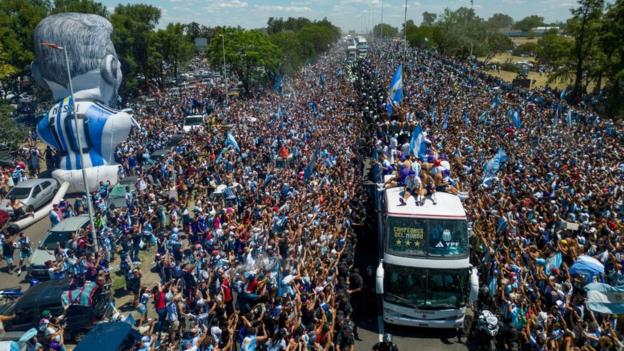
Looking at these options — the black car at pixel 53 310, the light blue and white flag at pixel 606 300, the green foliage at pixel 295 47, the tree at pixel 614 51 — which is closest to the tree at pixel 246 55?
the green foliage at pixel 295 47

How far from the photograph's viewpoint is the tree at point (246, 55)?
46.9 meters

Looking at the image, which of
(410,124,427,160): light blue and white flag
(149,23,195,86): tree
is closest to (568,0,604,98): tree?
(410,124,427,160): light blue and white flag

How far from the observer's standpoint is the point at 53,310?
33.8 feet

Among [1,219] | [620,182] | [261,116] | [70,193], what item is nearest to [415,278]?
[620,182]

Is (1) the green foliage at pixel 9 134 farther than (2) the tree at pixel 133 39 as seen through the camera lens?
No

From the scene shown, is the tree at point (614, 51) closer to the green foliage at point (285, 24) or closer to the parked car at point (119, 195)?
the parked car at point (119, 195)

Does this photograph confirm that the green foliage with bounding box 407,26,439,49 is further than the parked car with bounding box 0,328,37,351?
Yes

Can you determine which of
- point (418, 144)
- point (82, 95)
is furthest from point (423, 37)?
point (418, 144)

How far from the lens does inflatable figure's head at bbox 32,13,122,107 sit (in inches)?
869

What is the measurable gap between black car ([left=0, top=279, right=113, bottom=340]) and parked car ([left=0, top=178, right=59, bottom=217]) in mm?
8518

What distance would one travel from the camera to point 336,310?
9594 mm

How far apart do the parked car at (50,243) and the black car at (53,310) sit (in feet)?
7.60

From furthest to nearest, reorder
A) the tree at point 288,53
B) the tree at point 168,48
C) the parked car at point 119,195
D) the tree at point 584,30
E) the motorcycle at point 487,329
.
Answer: the tree at point 288,53, the tree at point 168,48, the tree at point 584,30, the parked car at point 119,195, the motorcycle at point 487,329

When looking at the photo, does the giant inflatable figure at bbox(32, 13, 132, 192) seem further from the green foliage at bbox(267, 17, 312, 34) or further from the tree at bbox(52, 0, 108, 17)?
the green foliage at bbox(267, 17, 312, 34)
